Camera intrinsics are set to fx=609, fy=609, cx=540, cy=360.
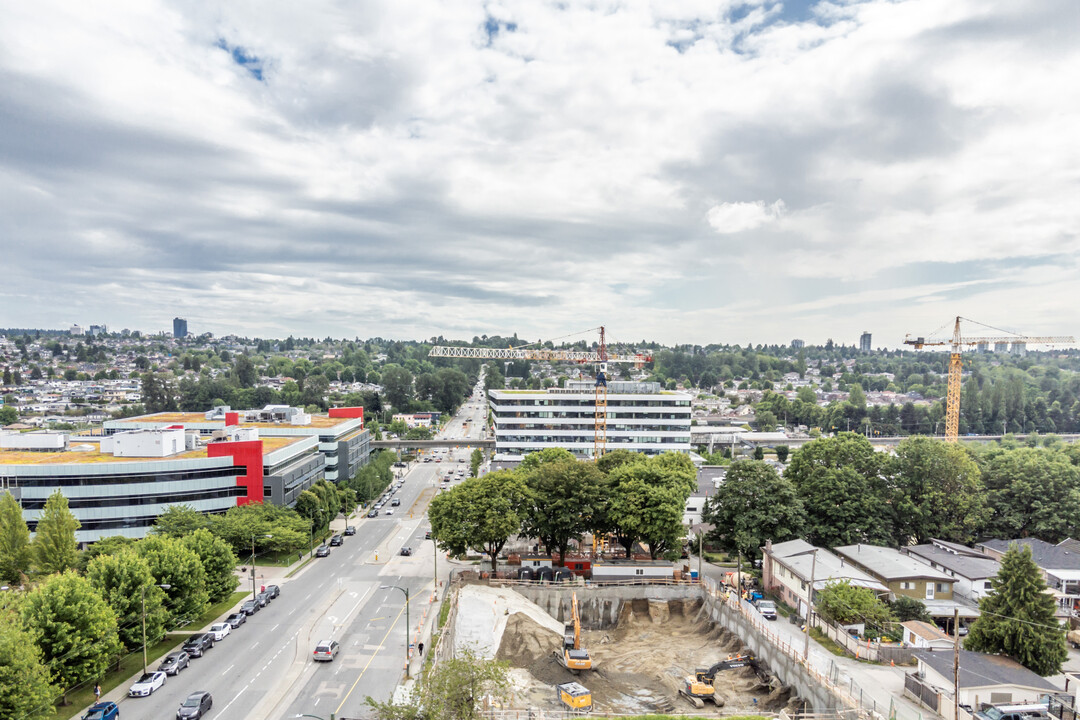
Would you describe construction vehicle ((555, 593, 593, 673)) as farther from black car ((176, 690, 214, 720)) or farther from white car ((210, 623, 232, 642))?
white car ((210, 623, 232, 642))

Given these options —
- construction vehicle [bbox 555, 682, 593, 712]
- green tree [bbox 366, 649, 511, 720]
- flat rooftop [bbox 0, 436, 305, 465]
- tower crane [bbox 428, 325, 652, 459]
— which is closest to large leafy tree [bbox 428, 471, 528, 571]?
construction vehicle [bbox 555, 682, 593, 712]

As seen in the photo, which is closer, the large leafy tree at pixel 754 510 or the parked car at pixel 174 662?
the parked car at pixel 174 662

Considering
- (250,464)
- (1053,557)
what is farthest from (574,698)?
(250,464)

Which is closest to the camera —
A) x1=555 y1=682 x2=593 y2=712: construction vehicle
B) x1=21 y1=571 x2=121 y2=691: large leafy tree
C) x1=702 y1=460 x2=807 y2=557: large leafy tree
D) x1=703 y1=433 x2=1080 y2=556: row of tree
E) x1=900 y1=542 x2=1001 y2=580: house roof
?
x1=21 y1=571 x2=121 y2=691: large leafy tree

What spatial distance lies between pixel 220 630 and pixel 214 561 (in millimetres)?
5325

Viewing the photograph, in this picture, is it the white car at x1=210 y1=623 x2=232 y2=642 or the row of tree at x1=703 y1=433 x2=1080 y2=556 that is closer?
the white car at x1=210 y1=623 x2=232 y2=642

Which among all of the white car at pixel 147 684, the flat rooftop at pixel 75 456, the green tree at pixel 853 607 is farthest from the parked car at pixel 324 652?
the green tree at pixel 853 607

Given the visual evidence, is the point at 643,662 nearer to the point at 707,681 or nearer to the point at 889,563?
the point at 707,681

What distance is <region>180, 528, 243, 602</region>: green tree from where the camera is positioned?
4881 cm

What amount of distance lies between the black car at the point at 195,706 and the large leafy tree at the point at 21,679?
618 centimetres

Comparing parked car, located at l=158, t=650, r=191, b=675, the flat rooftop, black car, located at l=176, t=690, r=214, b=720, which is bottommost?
parked car, located at l=158, t=650, r=191, b=675

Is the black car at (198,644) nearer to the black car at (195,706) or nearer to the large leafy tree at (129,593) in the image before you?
the large leafy tree at (129,593)

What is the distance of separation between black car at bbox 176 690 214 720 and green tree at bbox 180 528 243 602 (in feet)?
44.7

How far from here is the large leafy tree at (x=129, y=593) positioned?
128 feet
